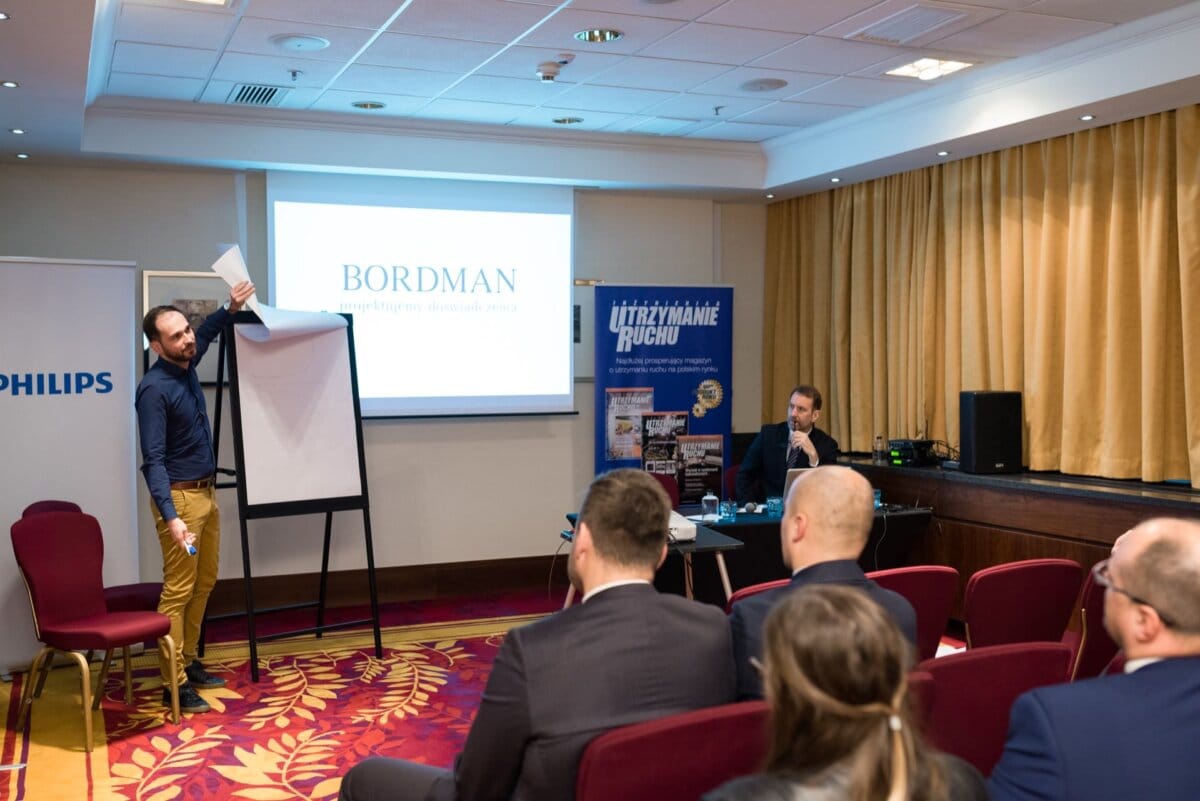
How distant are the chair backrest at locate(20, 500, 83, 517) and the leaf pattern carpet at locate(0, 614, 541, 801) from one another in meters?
0.87

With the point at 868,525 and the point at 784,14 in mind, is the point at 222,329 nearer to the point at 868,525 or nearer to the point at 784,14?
the point at 784,14

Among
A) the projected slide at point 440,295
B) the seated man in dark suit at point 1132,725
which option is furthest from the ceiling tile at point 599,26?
the seated man in dark suit at point 1132,725

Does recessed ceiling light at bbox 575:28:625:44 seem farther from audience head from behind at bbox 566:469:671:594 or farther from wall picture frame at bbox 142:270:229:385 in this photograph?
audience head from behind at bbox 566:469:671:594

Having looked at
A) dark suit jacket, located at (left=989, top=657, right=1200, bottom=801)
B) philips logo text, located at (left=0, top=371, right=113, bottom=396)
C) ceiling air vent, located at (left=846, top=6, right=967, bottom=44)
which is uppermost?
ceiling air vent, located at (left=846, top=6, right=967, bottom=44)

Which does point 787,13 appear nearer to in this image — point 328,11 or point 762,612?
point 328,11

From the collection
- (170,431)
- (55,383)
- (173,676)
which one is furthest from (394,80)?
(173,676)

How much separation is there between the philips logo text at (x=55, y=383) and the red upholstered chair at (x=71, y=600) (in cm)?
82

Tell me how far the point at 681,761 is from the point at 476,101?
16.3ft

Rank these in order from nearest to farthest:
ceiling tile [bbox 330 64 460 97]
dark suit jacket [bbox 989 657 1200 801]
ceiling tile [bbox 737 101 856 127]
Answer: dark suit jacket [bbox 989 657 1200 801] → ceiling tile [bbox 330 64 460 97] → ceiling tile [bbox 737 101 856 127]

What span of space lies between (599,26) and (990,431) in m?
3.11

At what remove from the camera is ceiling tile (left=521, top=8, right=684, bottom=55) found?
183 inches

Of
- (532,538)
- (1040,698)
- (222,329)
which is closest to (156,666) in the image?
(222,329)

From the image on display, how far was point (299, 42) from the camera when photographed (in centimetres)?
497

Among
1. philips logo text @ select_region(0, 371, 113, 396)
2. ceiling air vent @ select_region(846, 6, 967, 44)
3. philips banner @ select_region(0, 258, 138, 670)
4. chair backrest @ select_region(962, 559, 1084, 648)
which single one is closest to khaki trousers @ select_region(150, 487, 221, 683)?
philips banner @ select_region(0, 258, 138, 670)
